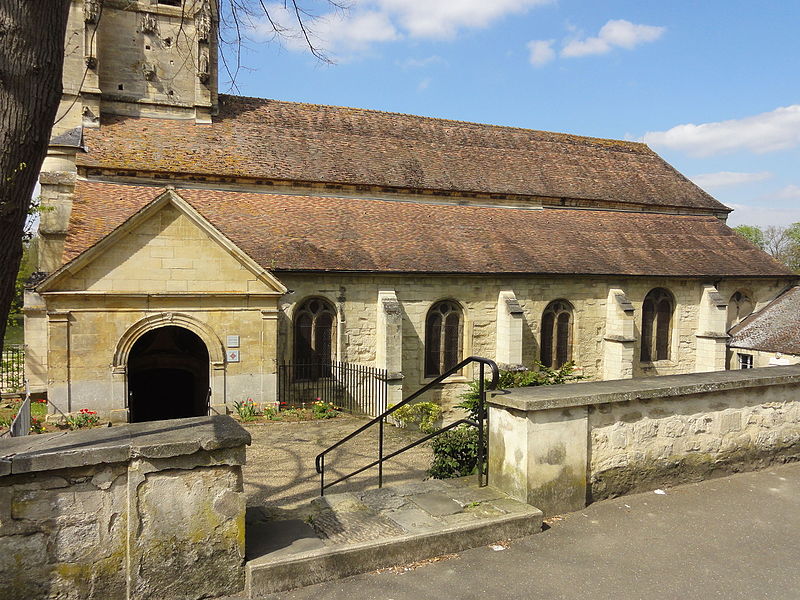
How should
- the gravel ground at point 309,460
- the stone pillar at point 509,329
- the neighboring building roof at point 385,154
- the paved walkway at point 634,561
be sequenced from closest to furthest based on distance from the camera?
the paved walkway at point 634,561 → the gravel ground at point 309,460 → the stone pillar at point 509,329 → the neighboring building roof at point 385,154

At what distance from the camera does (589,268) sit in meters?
19.0

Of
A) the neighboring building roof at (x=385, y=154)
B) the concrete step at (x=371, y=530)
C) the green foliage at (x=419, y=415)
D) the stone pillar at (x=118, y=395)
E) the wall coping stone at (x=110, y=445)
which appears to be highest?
the neighboring building roof at (x=385, y=154)

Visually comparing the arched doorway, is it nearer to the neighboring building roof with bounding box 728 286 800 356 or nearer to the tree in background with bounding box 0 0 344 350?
the tree in background with bounding box 0 0 344 350

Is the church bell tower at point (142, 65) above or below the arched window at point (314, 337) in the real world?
above

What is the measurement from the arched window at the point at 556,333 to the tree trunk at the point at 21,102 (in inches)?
664

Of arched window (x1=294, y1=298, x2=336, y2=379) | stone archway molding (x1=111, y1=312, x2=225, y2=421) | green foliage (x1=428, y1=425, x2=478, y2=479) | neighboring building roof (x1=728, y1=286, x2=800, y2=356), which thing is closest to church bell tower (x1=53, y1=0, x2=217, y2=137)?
arched window (x1=294, y1=298, x2=336, y2=379)

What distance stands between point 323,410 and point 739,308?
17.6 meters

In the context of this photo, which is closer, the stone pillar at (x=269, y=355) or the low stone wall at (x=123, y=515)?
the low stone wall at (x=123, y=515)

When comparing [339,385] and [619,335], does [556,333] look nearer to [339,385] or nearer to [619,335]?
[619,335]

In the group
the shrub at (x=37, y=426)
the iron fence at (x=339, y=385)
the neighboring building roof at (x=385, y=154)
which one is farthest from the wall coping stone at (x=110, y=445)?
the neighboring building roof at (x=385, y=154)

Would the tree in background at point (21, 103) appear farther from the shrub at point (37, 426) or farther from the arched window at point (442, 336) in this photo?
the arched window at point (442, 336)

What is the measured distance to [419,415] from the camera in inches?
596

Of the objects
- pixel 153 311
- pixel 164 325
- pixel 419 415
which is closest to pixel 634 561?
pixel 419 415

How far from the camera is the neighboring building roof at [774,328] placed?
746 inches
